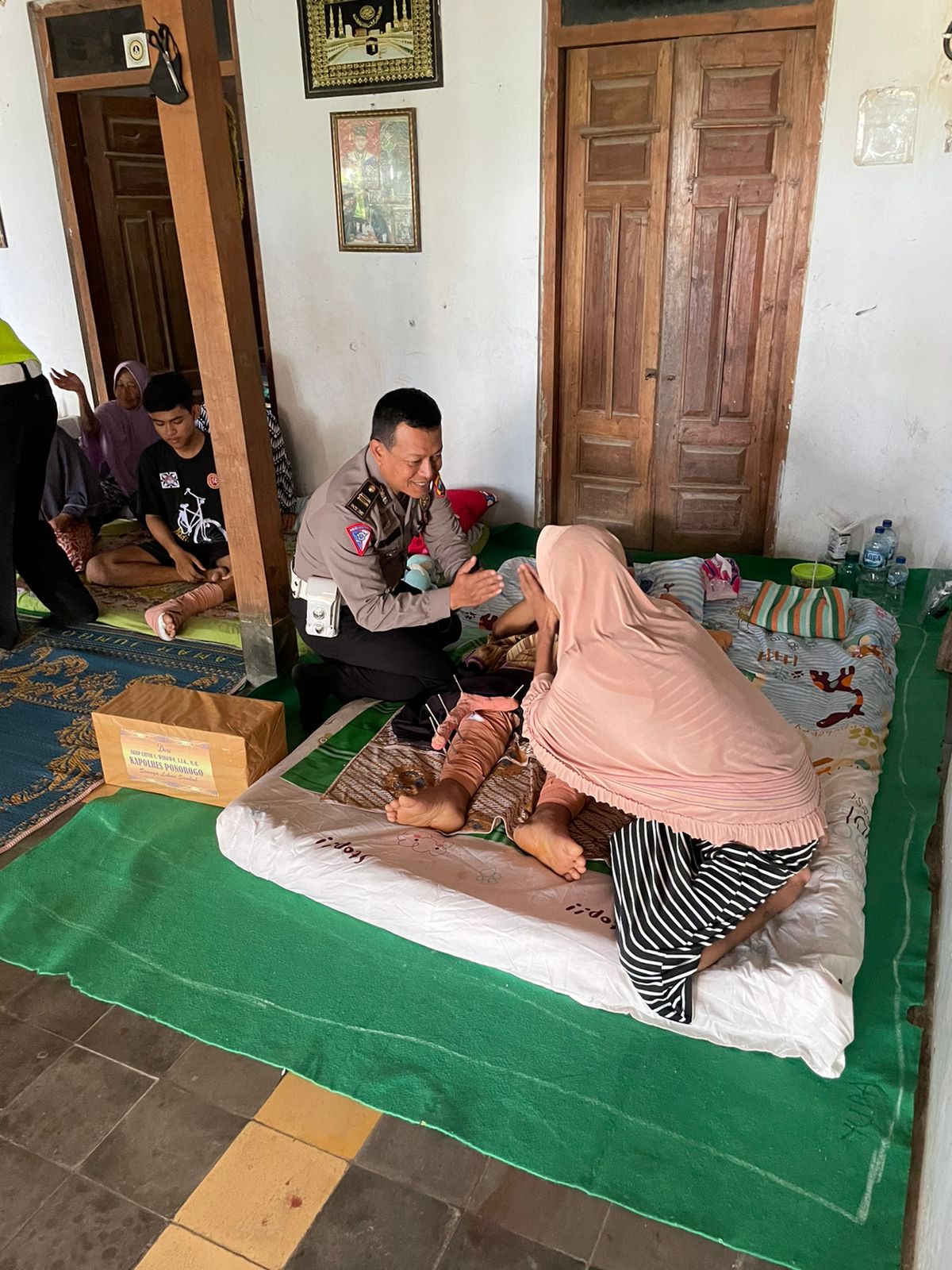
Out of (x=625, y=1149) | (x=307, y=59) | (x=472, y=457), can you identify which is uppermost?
(x=307, y=59)

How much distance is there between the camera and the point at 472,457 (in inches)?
183

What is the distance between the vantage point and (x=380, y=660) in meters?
2.81

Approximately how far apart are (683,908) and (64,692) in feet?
7.59

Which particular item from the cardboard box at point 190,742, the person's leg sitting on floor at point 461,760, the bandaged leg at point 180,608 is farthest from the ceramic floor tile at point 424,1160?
the bandaged leg at point 180,608

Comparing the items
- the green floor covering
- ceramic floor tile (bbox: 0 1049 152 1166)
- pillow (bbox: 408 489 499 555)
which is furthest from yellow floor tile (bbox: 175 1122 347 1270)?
pillow (bbox: 408 489 499 555)

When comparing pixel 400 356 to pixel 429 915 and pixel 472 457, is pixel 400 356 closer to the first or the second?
pixel 472 457

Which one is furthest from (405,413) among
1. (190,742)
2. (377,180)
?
(377,180)

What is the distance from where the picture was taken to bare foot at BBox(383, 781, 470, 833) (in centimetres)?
223

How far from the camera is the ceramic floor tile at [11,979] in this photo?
1.94 metres

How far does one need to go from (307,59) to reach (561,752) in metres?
3.88

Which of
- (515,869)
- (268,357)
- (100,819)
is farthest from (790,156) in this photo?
(100,819)

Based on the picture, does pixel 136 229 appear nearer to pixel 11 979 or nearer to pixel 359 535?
pixel 359 535

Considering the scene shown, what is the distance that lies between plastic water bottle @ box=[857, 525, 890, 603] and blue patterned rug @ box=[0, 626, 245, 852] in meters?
2.57

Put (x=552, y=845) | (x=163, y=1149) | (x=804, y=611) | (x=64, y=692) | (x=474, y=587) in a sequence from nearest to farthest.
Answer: (x=163, y=1149) < (x=552, y=845) < (x=474, y=587) < (x=64, y=692) < (x=804, y=611)
